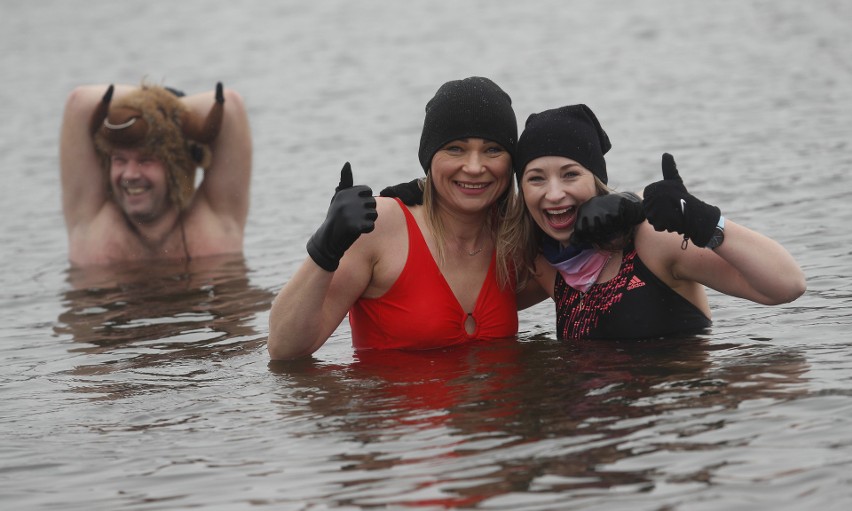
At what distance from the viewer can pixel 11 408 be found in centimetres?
646

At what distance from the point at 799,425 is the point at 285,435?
2127mm

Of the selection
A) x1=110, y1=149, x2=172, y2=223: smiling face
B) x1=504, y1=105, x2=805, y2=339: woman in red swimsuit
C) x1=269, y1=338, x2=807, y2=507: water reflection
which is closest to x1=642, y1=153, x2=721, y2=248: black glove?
x1=504, y1=105, x2=805, y2=339: woman in red swimsuit

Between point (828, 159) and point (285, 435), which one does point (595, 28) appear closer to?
point (828, 159)

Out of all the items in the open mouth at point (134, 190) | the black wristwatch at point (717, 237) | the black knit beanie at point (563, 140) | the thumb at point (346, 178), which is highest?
the open mouth at point (134, 190)

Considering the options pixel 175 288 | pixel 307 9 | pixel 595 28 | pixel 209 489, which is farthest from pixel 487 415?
pixel 307 9

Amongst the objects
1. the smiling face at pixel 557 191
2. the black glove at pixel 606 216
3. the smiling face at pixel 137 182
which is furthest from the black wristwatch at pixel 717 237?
the smiling face at pixel 137 182

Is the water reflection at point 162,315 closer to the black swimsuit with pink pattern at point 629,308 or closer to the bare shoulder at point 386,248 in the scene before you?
the bare shoulder at point 386,248

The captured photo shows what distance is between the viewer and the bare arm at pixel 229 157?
10000mm

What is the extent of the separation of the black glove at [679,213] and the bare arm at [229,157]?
4.85 meters

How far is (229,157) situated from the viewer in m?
10.0

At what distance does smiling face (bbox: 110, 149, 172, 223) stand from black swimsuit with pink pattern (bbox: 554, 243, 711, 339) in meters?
4.17

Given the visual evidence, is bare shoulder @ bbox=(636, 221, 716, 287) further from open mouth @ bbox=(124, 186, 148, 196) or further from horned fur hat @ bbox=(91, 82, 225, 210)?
open mouth @ bbox=(124, 186, 148, 196)

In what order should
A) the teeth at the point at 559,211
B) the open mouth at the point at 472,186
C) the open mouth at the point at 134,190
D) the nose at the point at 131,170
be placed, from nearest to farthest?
the teeth at the point at 559,211, the open mouth at the point at 472,186, the nose at the point at 131,170, the open mouth at the point at 134,190

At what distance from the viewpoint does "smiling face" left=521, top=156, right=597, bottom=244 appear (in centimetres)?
629
